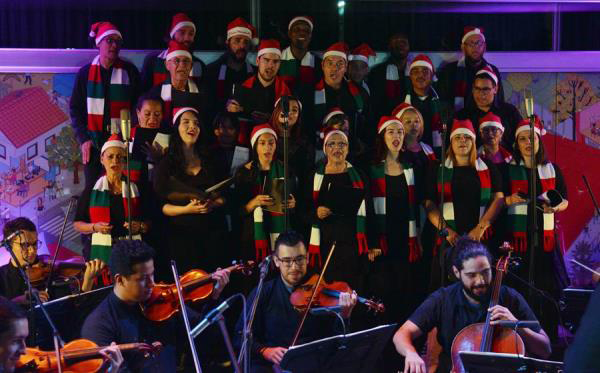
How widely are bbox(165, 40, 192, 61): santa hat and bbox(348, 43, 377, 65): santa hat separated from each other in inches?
47.7

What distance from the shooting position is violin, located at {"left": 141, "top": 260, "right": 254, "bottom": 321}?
14.8 ft

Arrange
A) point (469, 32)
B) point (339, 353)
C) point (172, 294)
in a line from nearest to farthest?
point (339, 353) < point (172, 294) < point (469, 32)

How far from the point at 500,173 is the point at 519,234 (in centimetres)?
45

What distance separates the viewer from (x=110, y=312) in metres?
4.29

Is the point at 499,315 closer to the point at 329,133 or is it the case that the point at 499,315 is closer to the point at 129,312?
the point at 129,312

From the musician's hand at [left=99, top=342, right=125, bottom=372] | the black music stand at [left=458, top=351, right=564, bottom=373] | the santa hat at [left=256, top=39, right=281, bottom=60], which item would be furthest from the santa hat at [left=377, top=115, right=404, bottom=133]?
the musician's hand at [left=99, top=342, right=125, bottom=372]

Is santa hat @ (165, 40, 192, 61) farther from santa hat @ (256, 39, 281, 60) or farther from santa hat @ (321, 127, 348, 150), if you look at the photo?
santa hat @ (321, 127, 348, 150)

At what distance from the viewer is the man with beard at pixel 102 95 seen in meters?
6.38

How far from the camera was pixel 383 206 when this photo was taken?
20.7ft

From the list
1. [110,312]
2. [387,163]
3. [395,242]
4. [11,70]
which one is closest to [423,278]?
[395,242]

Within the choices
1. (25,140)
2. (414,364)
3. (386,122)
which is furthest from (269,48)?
(414,364)

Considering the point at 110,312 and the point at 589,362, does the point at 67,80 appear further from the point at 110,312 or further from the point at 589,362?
the point at 589,362

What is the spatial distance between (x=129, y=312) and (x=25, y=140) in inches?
117

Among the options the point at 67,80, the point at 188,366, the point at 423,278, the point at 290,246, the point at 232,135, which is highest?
the point at 67,80
